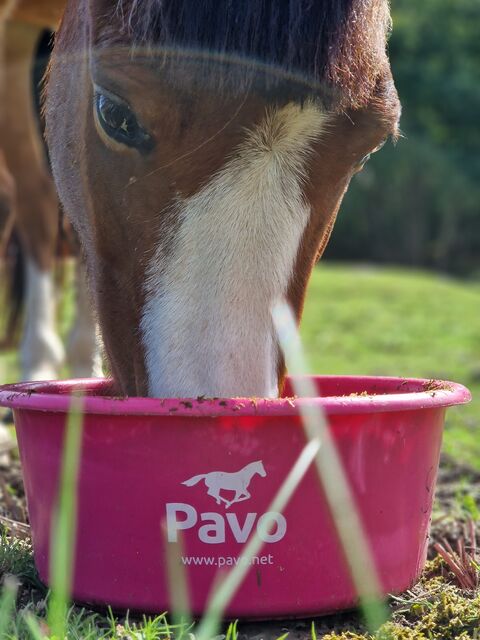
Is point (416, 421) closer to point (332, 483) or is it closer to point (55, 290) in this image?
point (332, 483)

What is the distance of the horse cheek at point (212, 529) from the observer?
1.51 metres

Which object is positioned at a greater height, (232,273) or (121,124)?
(121,124)

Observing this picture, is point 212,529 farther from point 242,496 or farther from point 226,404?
point 226,404

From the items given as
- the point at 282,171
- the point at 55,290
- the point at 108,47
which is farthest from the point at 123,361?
the point at 55,290

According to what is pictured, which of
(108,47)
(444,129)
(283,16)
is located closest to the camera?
(283,16)

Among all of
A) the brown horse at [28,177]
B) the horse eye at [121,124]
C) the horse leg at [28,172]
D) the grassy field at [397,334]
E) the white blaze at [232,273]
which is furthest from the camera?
the grassy field at [397,334]

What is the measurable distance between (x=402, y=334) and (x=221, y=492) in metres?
6.35

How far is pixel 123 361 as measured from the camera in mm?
1835

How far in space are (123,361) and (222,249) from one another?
40cm

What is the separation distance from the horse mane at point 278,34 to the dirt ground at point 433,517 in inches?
38.3

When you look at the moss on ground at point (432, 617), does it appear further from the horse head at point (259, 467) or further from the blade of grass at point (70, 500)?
the blade of grass at point (70, 500)

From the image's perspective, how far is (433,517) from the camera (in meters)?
2.43

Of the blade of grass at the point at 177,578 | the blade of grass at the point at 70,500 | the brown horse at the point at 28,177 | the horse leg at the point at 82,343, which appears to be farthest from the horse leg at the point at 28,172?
the blade of grass at the point at 177,578

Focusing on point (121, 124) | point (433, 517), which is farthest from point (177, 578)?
point (433, 517)
